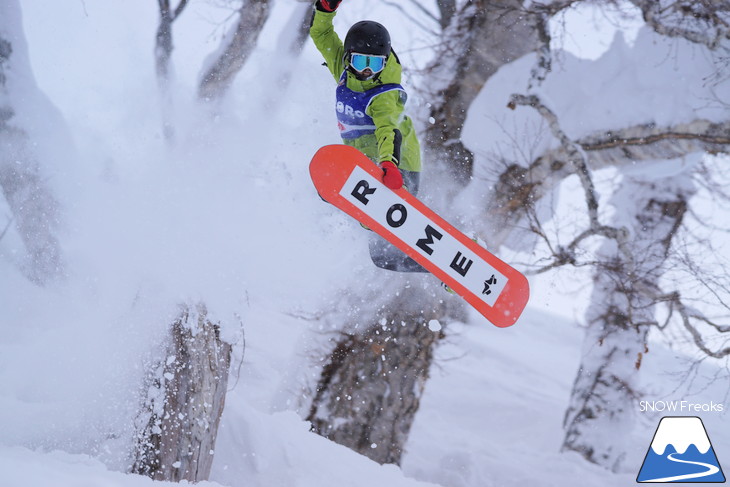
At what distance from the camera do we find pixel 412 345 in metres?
4.39

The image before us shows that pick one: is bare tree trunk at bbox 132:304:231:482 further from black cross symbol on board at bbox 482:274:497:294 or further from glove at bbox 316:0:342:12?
glove at bbox 316:0:342:12

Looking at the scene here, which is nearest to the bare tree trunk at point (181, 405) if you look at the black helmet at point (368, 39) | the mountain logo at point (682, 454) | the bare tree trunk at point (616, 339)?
the black helmet at point (368, 39)

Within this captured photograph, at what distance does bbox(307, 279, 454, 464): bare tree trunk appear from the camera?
14.4ft

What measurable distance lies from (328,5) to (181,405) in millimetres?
2205

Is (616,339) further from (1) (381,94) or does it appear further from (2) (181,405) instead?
(2) (181,405)

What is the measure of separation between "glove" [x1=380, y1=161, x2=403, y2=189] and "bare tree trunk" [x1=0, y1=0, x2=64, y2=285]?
262 centimetres

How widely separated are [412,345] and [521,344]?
4.45 meters

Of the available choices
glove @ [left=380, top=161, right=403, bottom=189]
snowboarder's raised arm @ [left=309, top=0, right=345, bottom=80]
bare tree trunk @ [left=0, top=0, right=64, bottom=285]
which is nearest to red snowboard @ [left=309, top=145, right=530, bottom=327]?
glove @ [left=380, top=161, right=403, bottom=189]

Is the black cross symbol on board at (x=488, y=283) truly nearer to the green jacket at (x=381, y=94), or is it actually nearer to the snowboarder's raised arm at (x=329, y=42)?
the green jacket at (x=381, y=94)

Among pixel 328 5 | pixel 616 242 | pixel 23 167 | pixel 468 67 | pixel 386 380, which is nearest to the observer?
pixel 328 5

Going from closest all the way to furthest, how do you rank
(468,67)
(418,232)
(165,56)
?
1. (418,232)
2. (468,67)
3. (165,56)

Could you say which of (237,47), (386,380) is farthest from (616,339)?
(237,47)

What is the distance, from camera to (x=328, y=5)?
2.88m

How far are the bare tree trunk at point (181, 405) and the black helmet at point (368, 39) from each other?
1.63 metres
